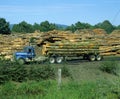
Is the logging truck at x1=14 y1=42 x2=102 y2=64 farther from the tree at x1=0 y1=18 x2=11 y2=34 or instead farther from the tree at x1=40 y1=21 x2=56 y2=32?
the tree at x1=40 y1=21 x2=56 y2=32

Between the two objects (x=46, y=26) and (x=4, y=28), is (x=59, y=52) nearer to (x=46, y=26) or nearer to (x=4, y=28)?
(x=4, y=28)

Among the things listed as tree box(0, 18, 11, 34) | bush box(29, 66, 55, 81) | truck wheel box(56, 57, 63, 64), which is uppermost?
tree box(0, 18, 11, 34)

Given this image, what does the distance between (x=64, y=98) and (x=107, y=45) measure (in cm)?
3350

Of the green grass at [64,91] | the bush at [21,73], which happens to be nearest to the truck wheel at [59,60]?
the bush at [21,73]

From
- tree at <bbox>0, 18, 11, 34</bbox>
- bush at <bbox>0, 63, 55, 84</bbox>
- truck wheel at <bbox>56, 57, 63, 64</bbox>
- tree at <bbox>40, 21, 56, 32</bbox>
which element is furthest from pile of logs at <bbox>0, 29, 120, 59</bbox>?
tree at <bbox>40, 21, 56, 32</bbox>

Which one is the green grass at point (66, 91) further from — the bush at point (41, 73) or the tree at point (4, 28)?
the tree at point (4, 28)

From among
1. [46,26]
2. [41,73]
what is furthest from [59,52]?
[46,26]

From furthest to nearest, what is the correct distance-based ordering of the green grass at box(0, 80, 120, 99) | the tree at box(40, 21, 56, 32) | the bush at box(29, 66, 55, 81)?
the tree at box(40, 21, 56, 32)
the bush at box(29, 66, 55, 81)
the green grass at box(0, 80, 120, 99)

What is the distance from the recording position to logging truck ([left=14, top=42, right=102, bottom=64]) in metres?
36.7

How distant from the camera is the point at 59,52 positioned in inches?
1533

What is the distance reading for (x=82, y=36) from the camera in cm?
4641

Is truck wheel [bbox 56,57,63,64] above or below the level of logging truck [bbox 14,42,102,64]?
below

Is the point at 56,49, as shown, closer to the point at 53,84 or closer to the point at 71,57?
the point at 71,57

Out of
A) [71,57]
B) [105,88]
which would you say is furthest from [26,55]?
[105,88]
